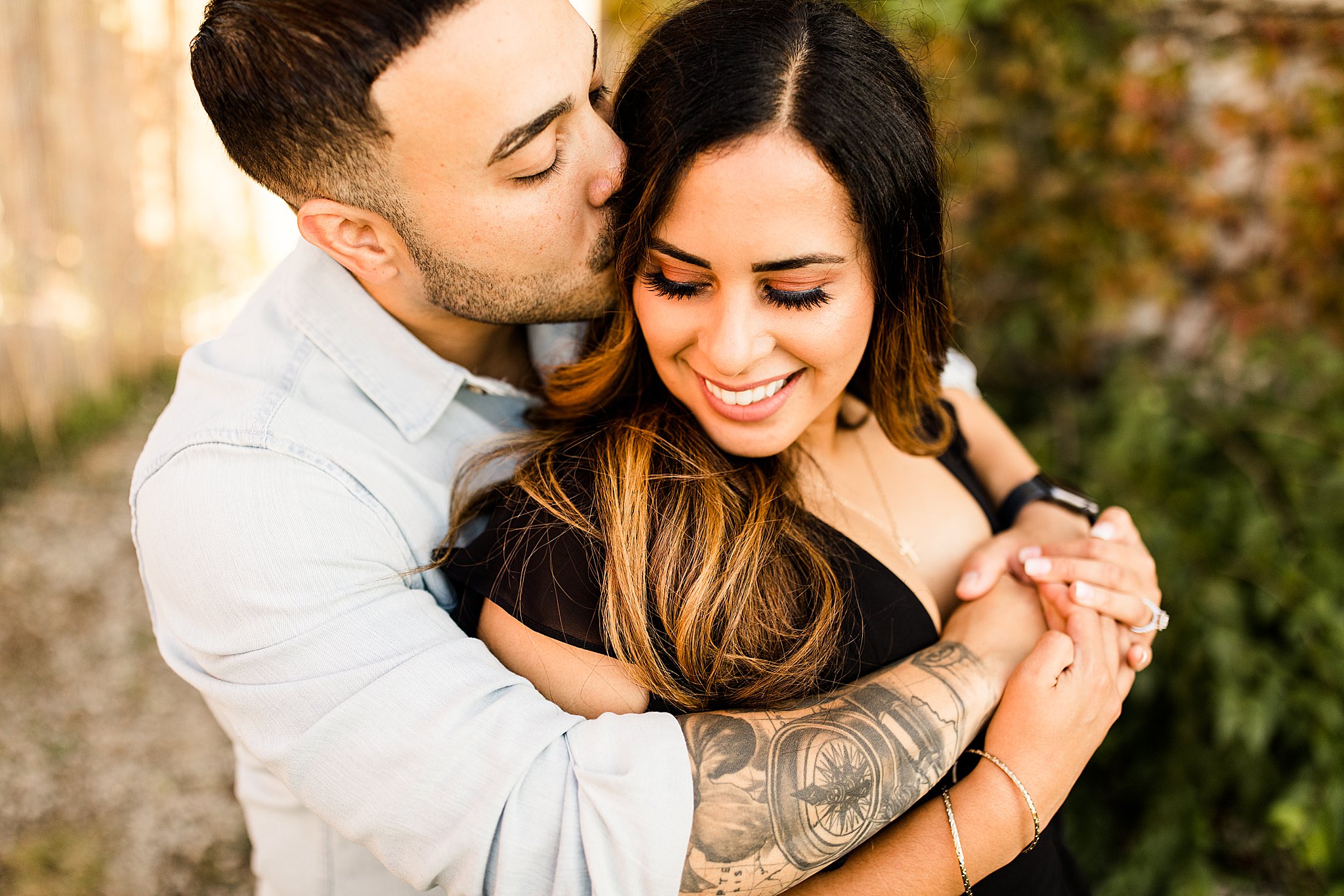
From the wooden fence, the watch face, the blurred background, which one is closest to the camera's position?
the watch face

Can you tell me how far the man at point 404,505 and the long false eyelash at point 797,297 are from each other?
0.41 meters

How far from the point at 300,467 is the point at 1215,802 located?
2.77 m

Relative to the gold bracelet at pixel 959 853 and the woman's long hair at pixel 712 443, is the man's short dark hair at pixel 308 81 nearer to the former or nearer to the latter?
the woman's long hair at pixel 712 443

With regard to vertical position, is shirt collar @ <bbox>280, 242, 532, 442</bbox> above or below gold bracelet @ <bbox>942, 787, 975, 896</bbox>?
above

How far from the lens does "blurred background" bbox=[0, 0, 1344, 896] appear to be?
8.88 feet

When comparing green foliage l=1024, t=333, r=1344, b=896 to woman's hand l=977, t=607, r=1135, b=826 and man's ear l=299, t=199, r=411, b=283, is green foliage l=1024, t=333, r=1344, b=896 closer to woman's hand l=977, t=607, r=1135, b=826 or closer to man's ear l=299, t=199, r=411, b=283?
woman's hand l=977, t=607, r=1135, b=826

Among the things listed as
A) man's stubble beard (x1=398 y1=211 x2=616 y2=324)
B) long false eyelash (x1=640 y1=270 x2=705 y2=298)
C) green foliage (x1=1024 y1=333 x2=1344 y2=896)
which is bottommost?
green foliage (x1=1024 y1=333 x2=1344 y2=896)

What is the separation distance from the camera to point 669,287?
1622 millimetres

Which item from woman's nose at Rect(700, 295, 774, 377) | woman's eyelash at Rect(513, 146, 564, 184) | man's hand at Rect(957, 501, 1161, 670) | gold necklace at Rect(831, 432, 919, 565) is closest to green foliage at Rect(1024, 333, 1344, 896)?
man's hand at Rect(957, 501, 1161, 670)

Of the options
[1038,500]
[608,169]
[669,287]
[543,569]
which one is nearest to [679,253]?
[669,287]

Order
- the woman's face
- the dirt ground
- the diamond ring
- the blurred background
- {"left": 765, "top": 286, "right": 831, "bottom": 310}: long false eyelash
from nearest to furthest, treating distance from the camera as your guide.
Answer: the woman's face < {"left": 765, "top": 286, "right": 831, "bottom": 310}: long false eyelash < the diamond ring < the blurred background < the dirt ground

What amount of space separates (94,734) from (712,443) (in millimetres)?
2727

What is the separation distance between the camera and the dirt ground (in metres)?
2.87

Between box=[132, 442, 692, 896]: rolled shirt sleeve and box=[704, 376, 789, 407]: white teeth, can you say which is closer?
box=[132, 442, 692, 896]: rolled shirt sleeve
